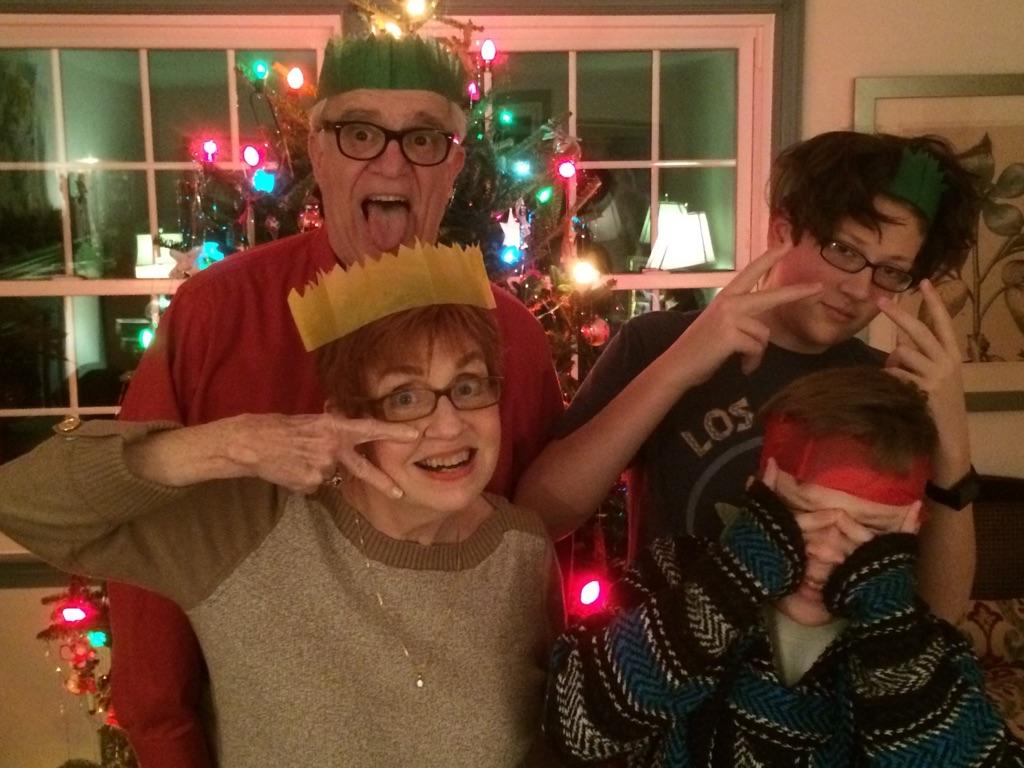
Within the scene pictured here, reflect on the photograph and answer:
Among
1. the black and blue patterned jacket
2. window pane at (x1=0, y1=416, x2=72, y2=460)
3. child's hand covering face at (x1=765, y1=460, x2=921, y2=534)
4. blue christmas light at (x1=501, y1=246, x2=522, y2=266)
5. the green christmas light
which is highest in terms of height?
blue christmas light at (x1=501, y1=246, x2=522, y2=266)

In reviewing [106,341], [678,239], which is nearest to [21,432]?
[106,341]

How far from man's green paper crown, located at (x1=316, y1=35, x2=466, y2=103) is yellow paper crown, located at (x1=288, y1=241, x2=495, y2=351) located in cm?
46

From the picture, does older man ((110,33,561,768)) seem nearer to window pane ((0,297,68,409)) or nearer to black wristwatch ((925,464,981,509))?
black wristwatch ((925,464,981,509))

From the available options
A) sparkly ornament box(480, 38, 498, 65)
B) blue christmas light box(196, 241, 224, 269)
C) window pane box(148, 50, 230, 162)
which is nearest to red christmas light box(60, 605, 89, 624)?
blue christmas light box(196, 241, 224, 269)

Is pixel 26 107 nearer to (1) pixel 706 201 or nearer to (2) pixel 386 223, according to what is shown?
(2) pixel 386 223

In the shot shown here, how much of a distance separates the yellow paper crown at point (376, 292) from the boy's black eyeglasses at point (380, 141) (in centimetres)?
39

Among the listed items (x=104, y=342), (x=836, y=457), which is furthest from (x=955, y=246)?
(x=104, y=342)

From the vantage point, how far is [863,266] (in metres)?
1.18

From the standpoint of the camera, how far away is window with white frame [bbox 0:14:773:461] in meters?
2.77

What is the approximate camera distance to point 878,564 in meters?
0.89

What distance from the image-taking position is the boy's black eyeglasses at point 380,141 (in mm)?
1306

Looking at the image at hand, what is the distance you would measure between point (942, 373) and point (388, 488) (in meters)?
0.73

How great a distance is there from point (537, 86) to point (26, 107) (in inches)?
71.6

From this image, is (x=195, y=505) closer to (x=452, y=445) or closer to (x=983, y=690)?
(x=452, y=445)
